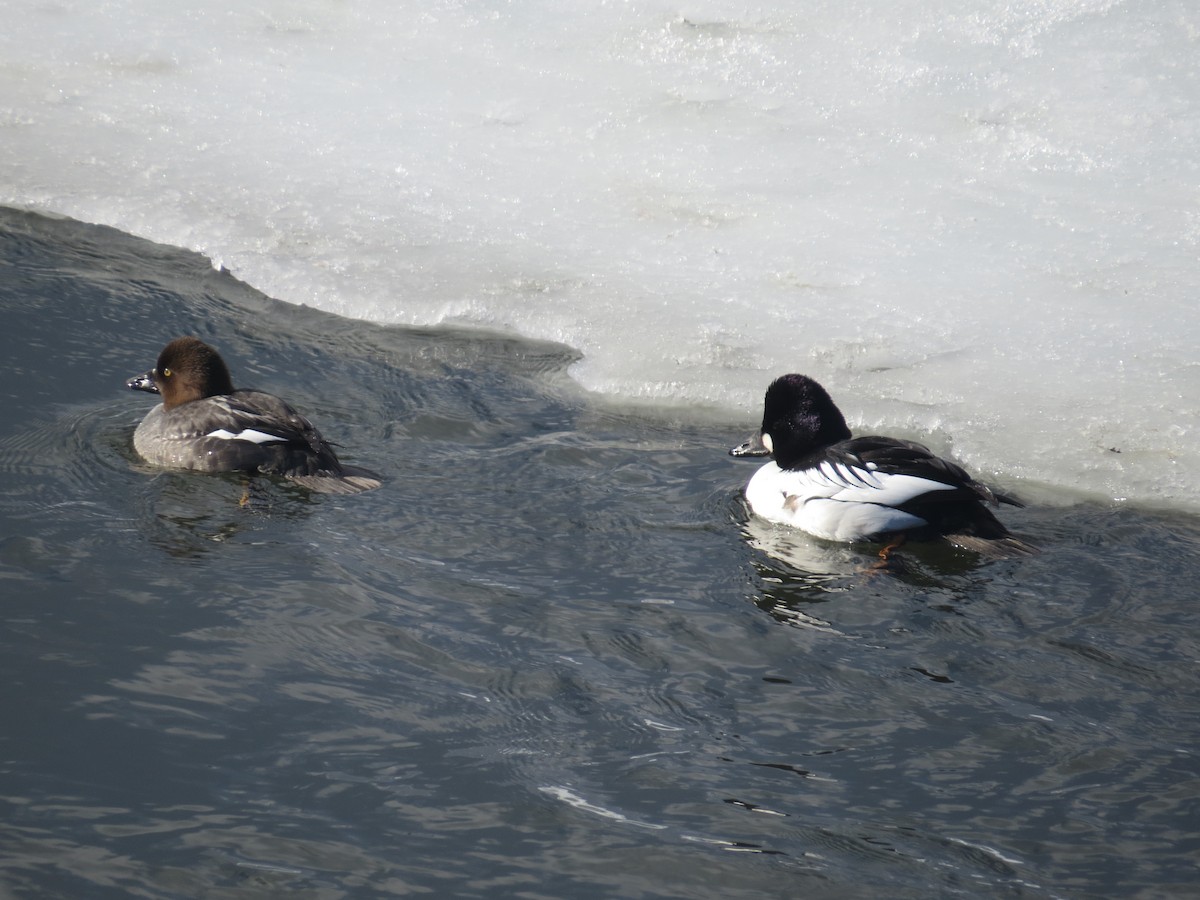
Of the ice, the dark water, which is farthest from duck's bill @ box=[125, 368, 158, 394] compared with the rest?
the ice

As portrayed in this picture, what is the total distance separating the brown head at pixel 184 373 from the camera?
21.4 feet

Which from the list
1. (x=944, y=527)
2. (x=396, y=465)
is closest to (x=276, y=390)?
(x=396, y=465)

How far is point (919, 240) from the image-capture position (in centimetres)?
773

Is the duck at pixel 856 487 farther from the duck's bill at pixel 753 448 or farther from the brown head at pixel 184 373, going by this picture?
the brown head at pixel 184 373

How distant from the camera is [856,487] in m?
5.86

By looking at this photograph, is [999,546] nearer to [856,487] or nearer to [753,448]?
[856,487]

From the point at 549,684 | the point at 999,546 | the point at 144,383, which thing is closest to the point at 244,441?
the point at 144,383

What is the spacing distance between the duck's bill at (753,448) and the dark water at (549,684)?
15 centimetres

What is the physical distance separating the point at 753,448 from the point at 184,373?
9.44 feet

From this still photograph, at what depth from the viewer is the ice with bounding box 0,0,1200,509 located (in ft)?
22.8

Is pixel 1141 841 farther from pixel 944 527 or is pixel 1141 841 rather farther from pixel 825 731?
pixel 944 527

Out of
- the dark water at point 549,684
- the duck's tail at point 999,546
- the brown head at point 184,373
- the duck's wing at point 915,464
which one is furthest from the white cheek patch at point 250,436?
the duck's tail at point 999,546

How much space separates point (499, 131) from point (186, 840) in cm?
632

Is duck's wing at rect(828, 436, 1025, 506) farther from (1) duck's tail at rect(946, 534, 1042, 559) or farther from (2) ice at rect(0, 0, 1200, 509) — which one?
(2) ice at rect(0, 0, 1200, 509)
